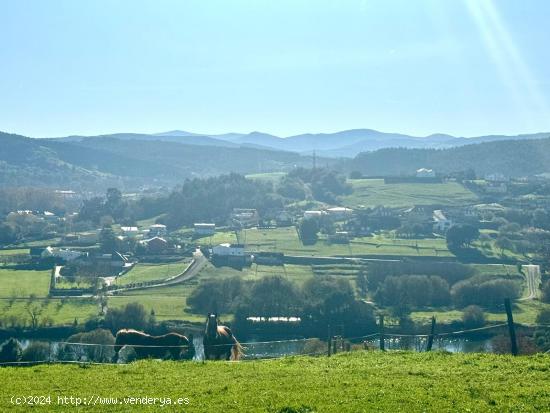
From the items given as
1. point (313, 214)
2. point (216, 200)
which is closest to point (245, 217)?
point (313, 214)

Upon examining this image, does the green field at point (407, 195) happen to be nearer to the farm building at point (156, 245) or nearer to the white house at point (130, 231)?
the white house at point (130, 231)

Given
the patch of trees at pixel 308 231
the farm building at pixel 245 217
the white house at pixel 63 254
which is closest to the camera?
the white house at pixel 63 254

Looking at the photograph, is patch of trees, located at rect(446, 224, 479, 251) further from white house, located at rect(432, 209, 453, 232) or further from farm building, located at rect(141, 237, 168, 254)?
farm building, located at rect(141, 237, 168, 254)

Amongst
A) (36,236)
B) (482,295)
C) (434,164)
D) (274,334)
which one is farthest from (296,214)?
(434,164)

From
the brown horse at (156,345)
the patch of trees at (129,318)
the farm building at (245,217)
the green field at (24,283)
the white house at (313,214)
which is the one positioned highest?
the brown horse at (156,345)

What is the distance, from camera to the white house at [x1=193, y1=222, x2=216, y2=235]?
96312mm

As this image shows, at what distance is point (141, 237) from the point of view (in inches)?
3642

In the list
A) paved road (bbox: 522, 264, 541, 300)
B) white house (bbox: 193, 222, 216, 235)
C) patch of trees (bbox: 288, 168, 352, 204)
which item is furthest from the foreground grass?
patch of trees (bbox: 288, 168, 352, 204)

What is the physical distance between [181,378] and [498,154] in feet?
634

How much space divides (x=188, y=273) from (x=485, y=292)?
30046mm

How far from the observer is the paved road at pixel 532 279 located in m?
61.0

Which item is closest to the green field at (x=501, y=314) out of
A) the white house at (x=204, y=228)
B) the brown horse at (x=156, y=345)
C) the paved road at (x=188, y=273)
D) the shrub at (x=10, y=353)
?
the paved road at (x=188, y=273)

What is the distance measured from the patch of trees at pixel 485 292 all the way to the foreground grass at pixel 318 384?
144ft

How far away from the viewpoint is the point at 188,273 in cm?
6919
